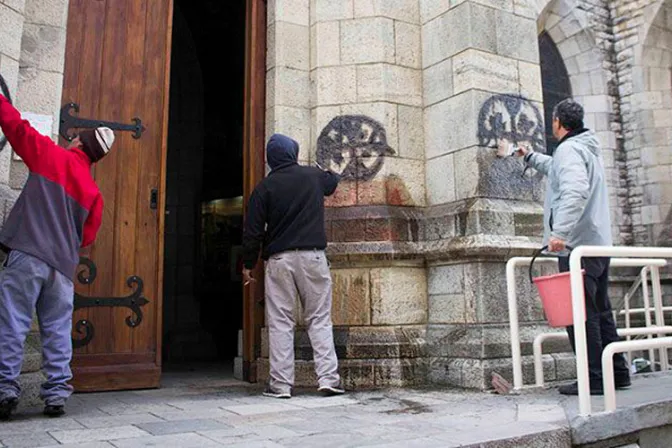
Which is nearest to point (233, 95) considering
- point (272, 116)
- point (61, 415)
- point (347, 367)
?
point (272, 116)

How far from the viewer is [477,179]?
5.22 meters

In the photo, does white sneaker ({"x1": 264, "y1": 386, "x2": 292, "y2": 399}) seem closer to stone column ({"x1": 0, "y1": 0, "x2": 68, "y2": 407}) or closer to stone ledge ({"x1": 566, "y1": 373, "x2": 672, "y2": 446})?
stone column ({"x1": 0, "y1": 0, "x2": 68, "y2": 407})

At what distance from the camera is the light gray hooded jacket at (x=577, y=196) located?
4121 mm

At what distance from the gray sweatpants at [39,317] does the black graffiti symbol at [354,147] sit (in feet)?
8.16

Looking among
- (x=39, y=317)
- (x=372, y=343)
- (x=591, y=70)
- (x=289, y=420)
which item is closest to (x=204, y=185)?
(x=372, y=343)

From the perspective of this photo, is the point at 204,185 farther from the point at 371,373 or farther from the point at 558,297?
the point at 558,297

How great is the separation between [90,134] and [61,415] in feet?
5.66

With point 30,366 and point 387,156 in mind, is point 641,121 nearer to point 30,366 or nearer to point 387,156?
point 387,156

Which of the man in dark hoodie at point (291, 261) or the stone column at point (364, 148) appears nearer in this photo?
the man in dark hoodie at point (291, 261)

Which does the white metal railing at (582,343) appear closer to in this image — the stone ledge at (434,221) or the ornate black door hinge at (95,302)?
the stone ledge at (434,221)

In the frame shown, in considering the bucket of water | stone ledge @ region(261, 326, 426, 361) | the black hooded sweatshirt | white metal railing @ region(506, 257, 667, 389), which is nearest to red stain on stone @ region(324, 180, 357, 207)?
the black hooded sweatshirt

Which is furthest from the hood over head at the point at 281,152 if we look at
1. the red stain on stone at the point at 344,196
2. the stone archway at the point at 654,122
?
the stone archway at the point at 654,122

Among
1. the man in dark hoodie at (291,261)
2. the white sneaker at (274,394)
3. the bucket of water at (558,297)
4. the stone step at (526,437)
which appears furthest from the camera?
the man in dark hoodie at (291,261)

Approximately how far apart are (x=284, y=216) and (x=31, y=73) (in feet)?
6.73
